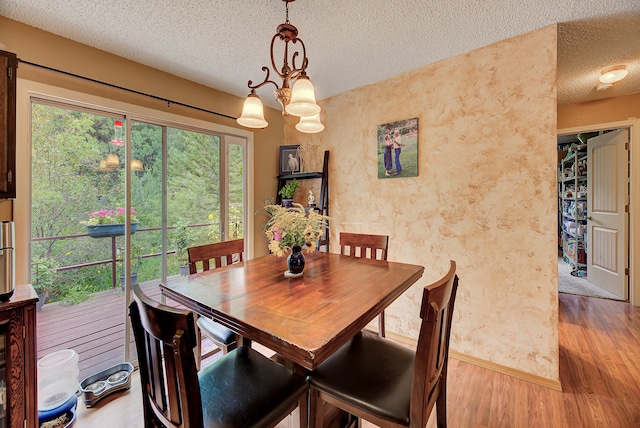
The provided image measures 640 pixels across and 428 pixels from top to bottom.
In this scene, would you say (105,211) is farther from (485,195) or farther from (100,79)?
(485,195)

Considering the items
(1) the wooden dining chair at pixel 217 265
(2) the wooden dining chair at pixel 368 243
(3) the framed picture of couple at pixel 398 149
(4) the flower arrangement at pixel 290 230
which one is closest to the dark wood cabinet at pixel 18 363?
(1) the wooden dining chair at pixel 217 265

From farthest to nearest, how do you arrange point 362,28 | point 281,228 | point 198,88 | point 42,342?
point 198,88 → point 42,342 → point 362,28 → point 281,228

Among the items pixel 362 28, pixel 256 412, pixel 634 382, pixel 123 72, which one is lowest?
pixel 634 382

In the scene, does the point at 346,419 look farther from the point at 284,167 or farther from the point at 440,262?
the point at 284,167

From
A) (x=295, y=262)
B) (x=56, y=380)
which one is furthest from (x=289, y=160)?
(x=56, y=380)

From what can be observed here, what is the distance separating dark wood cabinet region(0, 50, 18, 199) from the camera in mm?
1415

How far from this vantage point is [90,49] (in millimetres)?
2006

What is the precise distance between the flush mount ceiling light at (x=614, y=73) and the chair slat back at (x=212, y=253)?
12.4ft

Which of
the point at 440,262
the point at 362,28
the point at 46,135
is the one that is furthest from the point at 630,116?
the point at 46,135

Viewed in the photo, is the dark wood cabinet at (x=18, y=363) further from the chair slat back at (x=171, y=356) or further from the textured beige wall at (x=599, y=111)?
the textured beige wall at (x=599, y=111)

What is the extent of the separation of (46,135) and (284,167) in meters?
2.13

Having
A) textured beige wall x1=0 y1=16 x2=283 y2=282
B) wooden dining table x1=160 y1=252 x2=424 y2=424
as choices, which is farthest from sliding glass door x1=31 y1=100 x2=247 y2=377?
wooden dining table x1=160 y1=252 x2=424 y2=424

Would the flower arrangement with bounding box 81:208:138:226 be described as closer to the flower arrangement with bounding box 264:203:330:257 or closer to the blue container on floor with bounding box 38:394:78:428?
the blue container on floor with bounding box 38:394:78:428

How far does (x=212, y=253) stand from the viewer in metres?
1.96
